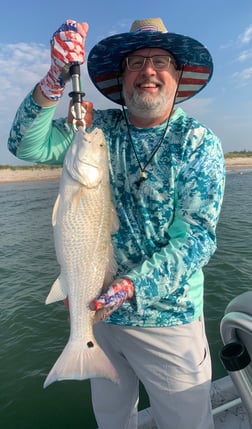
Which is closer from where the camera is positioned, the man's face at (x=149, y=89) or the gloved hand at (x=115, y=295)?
the gloved hand at (x=115, y=295)

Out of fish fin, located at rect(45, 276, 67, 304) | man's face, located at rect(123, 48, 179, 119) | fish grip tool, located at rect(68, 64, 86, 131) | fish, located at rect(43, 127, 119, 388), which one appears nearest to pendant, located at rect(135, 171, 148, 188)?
fish, located at rect(43, 127, 119, 388)

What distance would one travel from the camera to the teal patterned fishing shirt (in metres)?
2.44

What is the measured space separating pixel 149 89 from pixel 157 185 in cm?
75

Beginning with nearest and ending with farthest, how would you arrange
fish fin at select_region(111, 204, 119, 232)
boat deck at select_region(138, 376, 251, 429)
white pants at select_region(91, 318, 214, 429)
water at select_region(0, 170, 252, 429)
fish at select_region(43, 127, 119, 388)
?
1. fish at select_region(43, 127, 119, 388)
2. fish fin at select_region(111, 204, 119, 232)
3. white pants at select_region(91, 318, 214, 429)
4. boat deck at select_region(138, 376, 251, 429)
5. water at select_region(0, 170, 252, 429)

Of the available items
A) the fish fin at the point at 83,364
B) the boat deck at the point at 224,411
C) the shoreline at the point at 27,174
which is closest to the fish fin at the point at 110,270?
the fish fin at the point at 83,364

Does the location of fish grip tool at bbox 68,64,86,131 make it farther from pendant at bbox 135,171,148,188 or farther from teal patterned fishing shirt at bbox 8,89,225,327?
pendant at bbox 135,171,148,188

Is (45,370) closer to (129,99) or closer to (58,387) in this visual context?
(58,387)

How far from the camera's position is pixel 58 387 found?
17.8ft

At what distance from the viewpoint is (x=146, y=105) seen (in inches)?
110

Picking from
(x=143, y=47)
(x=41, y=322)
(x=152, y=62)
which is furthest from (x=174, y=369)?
(x=41, y=322)

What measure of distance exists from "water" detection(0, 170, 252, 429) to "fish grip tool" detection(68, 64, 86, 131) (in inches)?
158

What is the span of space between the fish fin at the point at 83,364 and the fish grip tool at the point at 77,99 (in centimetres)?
159

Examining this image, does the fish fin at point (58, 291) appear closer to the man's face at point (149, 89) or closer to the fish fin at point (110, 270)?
the fish fin at point (110, 270)

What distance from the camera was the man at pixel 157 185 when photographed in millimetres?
2592
